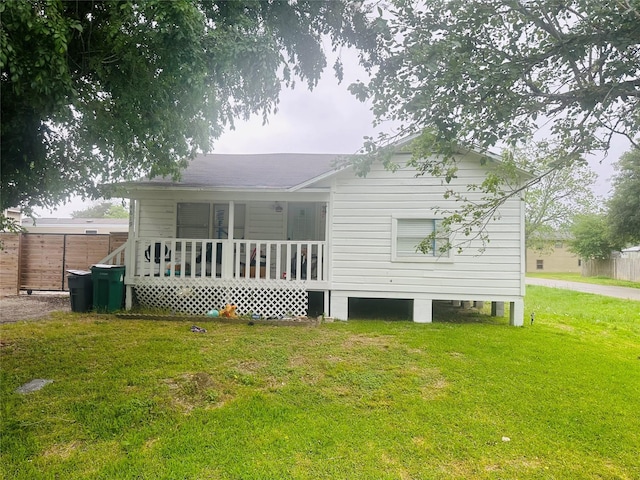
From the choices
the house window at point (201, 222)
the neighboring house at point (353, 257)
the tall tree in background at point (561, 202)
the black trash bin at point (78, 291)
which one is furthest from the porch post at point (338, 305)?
the tall tree in background at point (561, 202)

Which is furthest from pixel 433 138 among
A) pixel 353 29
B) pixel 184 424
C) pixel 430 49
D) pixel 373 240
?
pixel 373 240

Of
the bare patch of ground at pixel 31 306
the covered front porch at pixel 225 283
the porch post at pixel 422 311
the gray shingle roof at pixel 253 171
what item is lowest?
the bare patch of ground at pixel 31 306

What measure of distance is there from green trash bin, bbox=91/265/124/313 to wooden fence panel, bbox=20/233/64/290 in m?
3.39

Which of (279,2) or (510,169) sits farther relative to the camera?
(279,2)

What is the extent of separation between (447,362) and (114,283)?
708 cm

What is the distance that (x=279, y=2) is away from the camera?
4582mm

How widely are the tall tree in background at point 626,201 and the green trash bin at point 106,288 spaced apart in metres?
22.4

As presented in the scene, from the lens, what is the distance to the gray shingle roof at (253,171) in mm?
8133

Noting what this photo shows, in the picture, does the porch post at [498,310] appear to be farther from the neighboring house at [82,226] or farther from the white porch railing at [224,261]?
the neighboring house at [82,226]

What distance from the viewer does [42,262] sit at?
33.6 feet

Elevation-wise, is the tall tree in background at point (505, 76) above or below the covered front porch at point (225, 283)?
above

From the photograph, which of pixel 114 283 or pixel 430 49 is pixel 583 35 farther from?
pixel 114 283

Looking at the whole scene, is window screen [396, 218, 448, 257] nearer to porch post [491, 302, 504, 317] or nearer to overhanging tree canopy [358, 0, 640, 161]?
porch post [491, 302, 504, 317]

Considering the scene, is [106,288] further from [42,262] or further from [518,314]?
[518,314]
